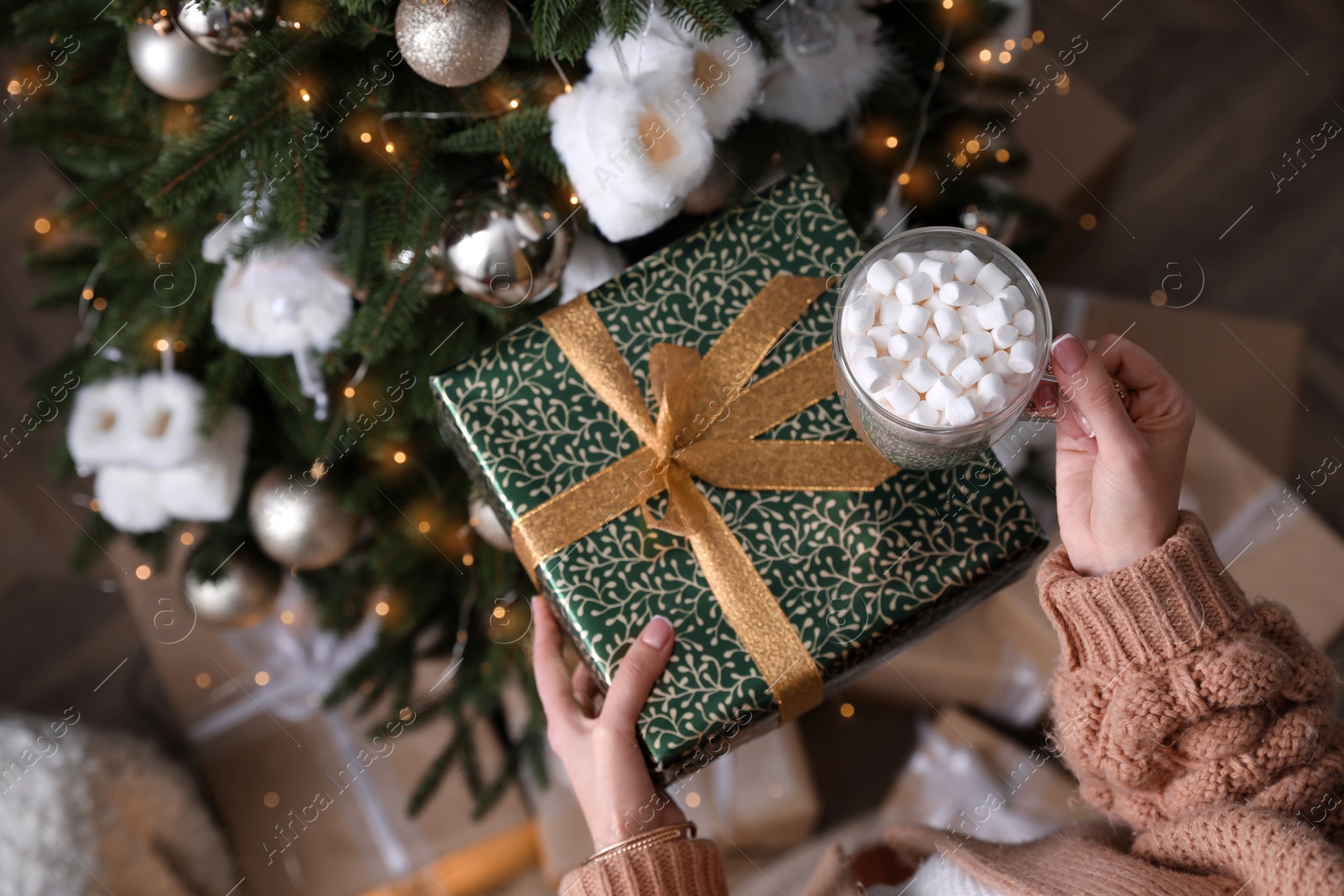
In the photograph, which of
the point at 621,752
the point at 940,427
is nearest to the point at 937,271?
the point at 940,427

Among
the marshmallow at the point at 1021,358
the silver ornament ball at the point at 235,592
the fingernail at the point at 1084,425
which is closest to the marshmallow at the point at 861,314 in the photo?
the marshmallow at the point at 1021,358

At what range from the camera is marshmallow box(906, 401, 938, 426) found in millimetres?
674

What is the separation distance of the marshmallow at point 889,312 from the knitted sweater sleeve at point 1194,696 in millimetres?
283

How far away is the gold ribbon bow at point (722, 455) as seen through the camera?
2.67 feet

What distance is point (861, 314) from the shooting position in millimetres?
705

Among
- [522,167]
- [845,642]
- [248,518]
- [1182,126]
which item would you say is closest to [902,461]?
[845,642]

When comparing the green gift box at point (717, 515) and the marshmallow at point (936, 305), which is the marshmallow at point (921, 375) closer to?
the marshmallow at point (936, 305)

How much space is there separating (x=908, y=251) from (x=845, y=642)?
350mm

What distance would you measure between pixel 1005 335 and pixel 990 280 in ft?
0.18

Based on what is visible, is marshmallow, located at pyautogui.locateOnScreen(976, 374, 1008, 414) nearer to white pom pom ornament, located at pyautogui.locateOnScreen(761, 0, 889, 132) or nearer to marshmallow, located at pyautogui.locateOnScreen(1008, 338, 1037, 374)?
marshmallow, located at pyautogui.locateOnScreen(1008, 338, 1037, 374)

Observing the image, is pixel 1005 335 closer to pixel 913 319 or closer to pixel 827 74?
pixel 913 319

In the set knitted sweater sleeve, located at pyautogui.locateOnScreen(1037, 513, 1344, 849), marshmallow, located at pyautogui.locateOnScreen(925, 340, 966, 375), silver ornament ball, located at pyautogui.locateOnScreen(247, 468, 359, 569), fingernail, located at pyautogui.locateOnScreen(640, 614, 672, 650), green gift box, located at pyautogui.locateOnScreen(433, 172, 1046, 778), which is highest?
marshmallow, located at pyautogui.locateOnScreen(925, 340, 966, 375)

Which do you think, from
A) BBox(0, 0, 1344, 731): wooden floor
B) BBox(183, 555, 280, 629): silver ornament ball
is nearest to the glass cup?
BBox(183, 555, 280, 629): silver ornament ball

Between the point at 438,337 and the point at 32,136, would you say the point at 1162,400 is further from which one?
the point at 32,136
